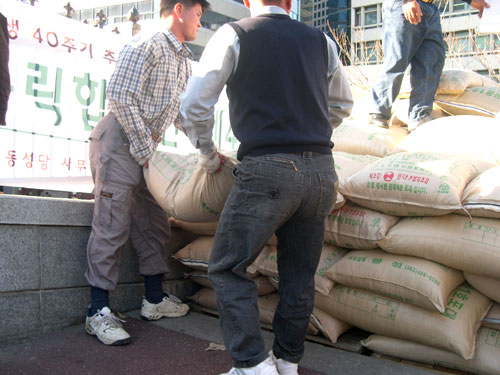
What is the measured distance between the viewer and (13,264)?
2.58 metres

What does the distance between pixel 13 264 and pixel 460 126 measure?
2.60 meters

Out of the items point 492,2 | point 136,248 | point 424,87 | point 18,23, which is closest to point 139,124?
point 136,248

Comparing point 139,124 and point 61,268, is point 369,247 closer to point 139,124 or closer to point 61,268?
point 139,124

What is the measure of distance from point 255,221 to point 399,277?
2.89ft

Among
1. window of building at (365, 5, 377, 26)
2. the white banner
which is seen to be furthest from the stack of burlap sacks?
window of building at (365, 5, 377, 26)

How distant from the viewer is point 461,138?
2.91m

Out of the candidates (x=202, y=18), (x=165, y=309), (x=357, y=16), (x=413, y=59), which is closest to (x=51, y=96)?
(x=165, y=309)

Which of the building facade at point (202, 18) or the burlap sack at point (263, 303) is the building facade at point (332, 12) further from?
the burlap sack at point (263, 303)

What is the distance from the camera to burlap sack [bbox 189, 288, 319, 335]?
2877mm

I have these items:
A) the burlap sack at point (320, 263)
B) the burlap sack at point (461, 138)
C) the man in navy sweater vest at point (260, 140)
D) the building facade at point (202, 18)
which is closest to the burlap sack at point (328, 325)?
the burlap sack at point (320, 263)

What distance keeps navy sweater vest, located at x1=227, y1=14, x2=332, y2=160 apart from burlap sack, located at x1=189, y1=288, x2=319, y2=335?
118 cm

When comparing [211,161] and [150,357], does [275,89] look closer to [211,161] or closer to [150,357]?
[211,161]

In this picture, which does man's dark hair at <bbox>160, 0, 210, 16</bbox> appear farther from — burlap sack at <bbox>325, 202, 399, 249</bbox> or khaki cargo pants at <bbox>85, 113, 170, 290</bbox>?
burlap sack at <bbox>325, 202, 399, 249</bbox>

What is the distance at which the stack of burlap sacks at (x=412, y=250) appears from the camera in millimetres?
2242
